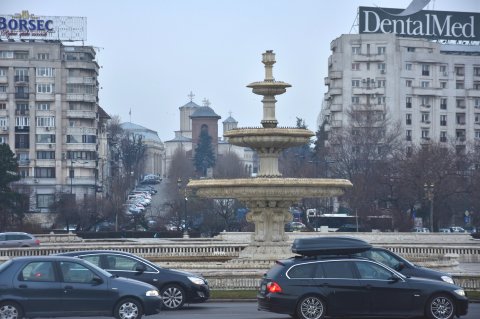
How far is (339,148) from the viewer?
365ft

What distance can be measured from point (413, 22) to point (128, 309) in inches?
4116

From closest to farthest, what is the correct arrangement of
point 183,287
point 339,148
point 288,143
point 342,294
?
point 342,294
point 183,287
point 288,143
point 339,148

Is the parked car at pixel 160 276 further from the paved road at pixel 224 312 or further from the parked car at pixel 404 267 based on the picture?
the parked car at pixel 404 267

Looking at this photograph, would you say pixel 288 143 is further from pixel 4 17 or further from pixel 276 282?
pixel 4 17

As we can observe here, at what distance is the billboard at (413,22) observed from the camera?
12762cm

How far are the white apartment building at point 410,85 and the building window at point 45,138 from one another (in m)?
25.9

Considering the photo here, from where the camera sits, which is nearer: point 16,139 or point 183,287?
point 183,287

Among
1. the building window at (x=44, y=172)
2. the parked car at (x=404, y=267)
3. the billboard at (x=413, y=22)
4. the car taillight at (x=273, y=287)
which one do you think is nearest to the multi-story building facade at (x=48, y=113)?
the building window at (x=44, y=172)

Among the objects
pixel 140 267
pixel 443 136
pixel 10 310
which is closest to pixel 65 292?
pixel 10 310

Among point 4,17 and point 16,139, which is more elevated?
point 4,17

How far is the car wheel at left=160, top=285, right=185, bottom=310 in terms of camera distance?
3117 cm

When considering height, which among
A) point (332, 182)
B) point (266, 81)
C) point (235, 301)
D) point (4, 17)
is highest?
point (4, 17)

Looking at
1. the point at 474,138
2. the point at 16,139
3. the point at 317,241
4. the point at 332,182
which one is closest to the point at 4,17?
the point at 16,139

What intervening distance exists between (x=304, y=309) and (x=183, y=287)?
16.4 ft
